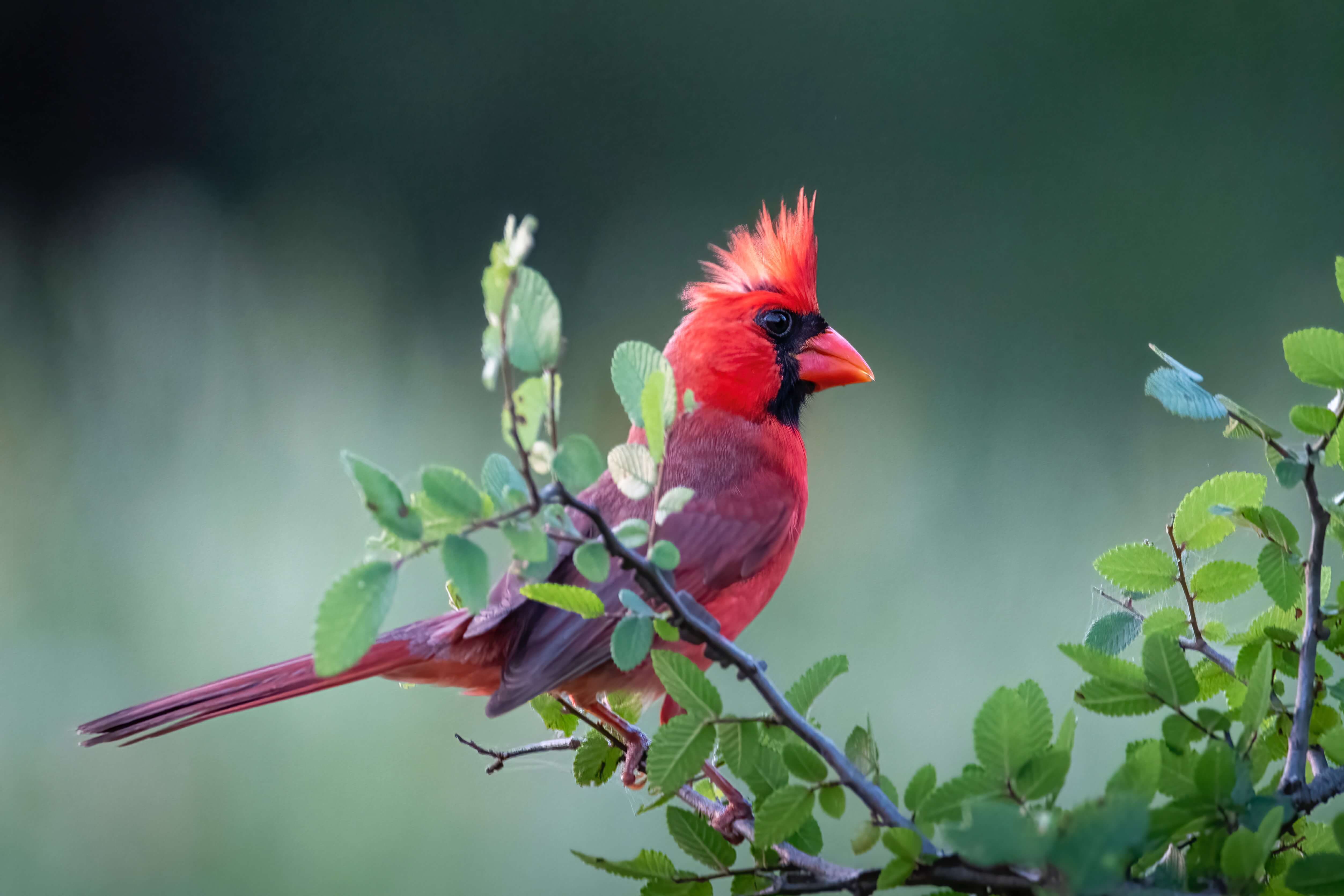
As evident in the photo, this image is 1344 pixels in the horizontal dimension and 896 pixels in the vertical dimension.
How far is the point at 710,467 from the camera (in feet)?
3.12

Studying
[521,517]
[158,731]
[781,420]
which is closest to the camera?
[521,517]

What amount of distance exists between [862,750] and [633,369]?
235mm

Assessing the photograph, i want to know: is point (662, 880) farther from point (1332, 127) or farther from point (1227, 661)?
point (1332, 127)

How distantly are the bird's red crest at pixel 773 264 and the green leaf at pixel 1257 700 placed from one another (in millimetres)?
717

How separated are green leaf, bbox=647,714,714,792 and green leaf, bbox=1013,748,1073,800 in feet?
0.41

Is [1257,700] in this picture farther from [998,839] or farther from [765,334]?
[765,334]

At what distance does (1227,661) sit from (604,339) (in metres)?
Answer: 1.54

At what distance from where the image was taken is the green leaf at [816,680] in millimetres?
451

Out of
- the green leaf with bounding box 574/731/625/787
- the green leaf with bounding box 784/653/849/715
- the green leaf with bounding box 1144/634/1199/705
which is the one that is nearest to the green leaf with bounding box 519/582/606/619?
the green leaf with bounding box 784/653/849/715

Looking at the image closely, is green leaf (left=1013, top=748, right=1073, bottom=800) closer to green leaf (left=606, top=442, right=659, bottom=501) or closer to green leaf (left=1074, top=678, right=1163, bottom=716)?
green leaf (left=1074, top=678, right=1163, bottom=716)

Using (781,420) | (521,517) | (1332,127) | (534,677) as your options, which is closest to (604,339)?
(781,420)

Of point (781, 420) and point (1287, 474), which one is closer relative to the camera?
point (1287, 474)

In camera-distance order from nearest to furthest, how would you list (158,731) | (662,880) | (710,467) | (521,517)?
(521,517) → (662,880) → (158,731) → (710,467)

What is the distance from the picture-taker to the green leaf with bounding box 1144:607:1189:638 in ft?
1.71
